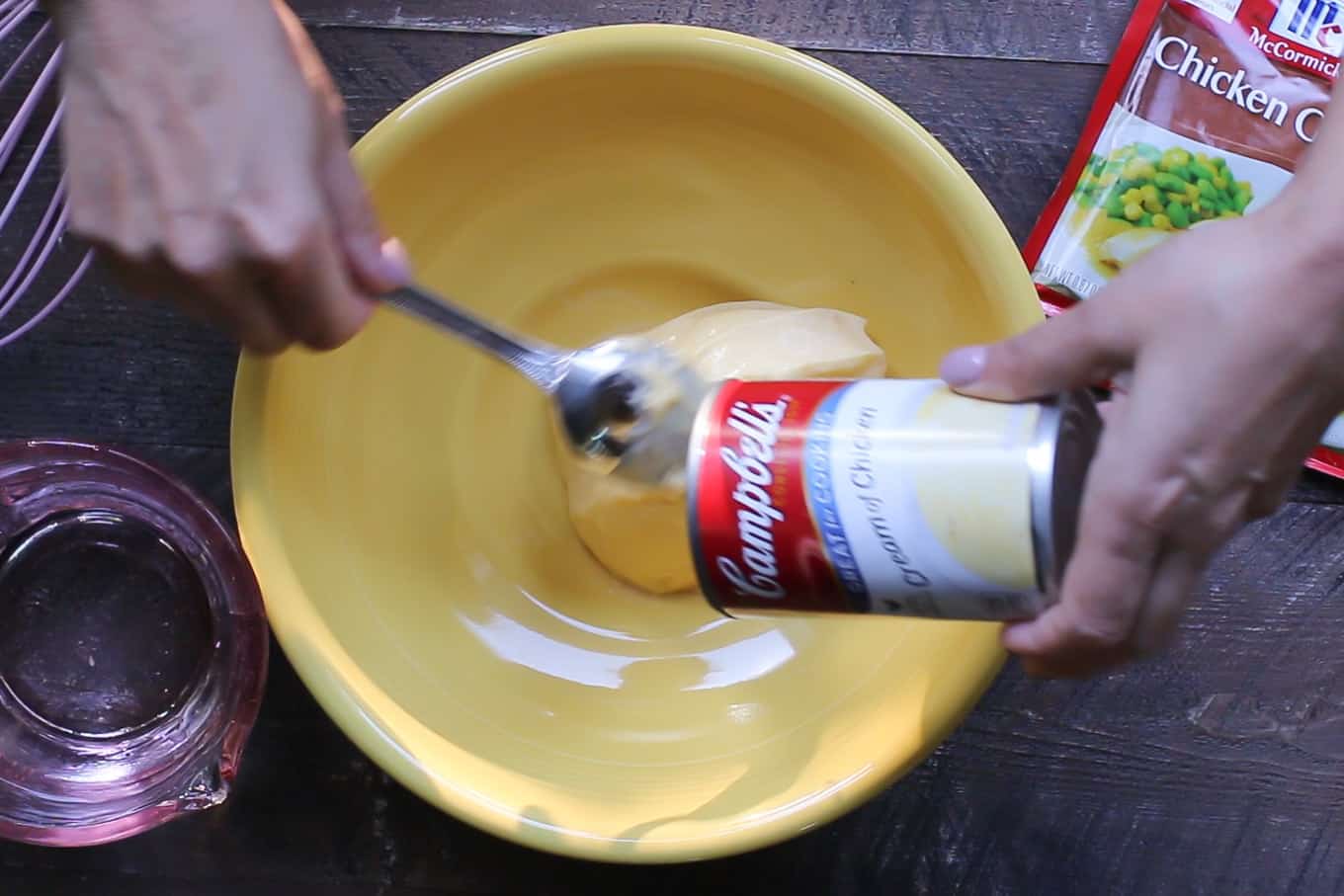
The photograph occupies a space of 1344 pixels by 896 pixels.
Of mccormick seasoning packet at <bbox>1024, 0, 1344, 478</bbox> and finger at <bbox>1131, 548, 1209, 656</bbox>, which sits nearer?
finger at <bbox>1131, 548, 1209, 656</bbox>

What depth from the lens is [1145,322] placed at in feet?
1.67

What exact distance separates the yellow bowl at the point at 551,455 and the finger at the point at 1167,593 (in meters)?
0.10

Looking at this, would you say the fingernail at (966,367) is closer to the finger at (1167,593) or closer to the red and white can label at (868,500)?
the red and white can label at (868,500)

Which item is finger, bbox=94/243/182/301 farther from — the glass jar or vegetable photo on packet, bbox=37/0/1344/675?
the glass jar

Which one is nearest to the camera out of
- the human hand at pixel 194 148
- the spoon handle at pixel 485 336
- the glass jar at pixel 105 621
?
the human hand at pixel 194 148

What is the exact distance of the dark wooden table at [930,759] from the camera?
79 centimetres

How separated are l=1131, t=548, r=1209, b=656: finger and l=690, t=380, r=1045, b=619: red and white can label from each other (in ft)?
0.19

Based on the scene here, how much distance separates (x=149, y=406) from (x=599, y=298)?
0.34m

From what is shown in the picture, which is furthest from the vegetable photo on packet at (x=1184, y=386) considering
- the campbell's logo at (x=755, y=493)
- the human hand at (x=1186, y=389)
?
the campbell's logo at (x=755, y=493)

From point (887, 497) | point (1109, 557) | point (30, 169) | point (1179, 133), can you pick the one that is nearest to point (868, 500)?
point (887, 497)

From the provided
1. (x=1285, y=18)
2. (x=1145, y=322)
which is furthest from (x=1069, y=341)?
(x=1285, y=18)

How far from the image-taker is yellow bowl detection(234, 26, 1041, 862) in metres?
0.64

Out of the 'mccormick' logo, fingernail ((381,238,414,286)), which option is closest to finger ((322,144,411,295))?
fingernail ((381,238,414,286))

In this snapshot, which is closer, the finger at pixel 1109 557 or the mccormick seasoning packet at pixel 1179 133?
the finger at pixel 1109 557
